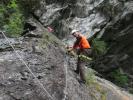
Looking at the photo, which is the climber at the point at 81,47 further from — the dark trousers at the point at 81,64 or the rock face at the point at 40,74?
the rock face at the point at 40,74

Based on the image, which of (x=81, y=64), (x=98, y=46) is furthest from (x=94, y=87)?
(x=98, y=46)

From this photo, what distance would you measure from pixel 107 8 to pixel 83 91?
8908 millimetres

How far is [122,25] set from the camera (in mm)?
21109

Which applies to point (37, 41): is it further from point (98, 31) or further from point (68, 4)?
point (98, 31)

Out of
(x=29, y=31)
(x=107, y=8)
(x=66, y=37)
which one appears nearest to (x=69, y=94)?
(x=29, y=31)

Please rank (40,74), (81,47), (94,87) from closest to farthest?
(40,74)
(81,47)
(94,87)

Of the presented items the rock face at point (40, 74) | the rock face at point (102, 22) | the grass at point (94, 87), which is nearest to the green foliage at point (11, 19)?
the rock face at point (40, 74)

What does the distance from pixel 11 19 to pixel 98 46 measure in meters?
7.94

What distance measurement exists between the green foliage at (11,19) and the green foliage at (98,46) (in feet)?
21.3

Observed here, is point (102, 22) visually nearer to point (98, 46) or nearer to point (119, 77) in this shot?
point (98, 46)

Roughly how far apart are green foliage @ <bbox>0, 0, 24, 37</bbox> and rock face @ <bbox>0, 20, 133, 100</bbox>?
0.86 metres

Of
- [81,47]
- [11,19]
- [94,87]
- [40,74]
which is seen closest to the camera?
[40,74]

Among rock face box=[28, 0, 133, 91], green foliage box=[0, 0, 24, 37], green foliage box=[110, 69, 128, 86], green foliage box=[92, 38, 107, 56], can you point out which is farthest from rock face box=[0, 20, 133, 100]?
green foliage box=[110, 69, 128, 86]

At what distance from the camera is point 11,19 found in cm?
1347
